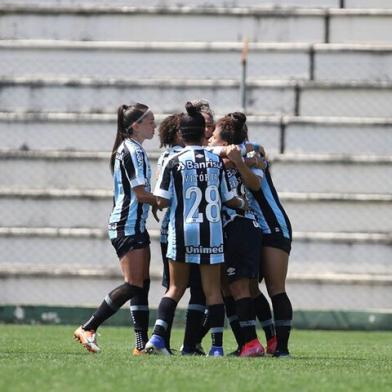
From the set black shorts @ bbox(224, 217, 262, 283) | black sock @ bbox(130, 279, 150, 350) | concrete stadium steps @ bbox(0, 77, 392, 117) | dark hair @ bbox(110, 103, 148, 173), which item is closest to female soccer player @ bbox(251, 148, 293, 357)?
black shorts @ bbox(224, 217, 262, 283)

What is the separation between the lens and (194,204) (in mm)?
9867

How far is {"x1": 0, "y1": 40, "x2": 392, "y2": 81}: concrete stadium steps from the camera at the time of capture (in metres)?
17.3

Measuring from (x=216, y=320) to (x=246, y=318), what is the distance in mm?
220

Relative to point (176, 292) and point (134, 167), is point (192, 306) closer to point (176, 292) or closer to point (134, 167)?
point (176, 292)

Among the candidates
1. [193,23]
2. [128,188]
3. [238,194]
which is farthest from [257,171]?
[193,23]

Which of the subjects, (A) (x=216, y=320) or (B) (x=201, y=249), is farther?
(A) (x=216, y=320)

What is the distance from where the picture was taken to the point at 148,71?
17.7 m

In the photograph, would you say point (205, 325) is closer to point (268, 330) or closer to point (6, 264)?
point (268, 330)

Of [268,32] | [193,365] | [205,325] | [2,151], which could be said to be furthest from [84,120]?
[193,365]

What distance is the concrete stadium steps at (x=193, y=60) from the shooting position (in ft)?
56.9

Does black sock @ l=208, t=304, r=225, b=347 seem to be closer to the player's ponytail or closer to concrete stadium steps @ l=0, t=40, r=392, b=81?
the player's ponytail

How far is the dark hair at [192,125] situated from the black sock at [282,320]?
133 centimetres

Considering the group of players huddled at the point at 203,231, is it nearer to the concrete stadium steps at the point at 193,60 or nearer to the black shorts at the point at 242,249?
the black shorts at the point at 242,249

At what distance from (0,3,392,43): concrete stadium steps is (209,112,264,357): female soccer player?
7.72m
